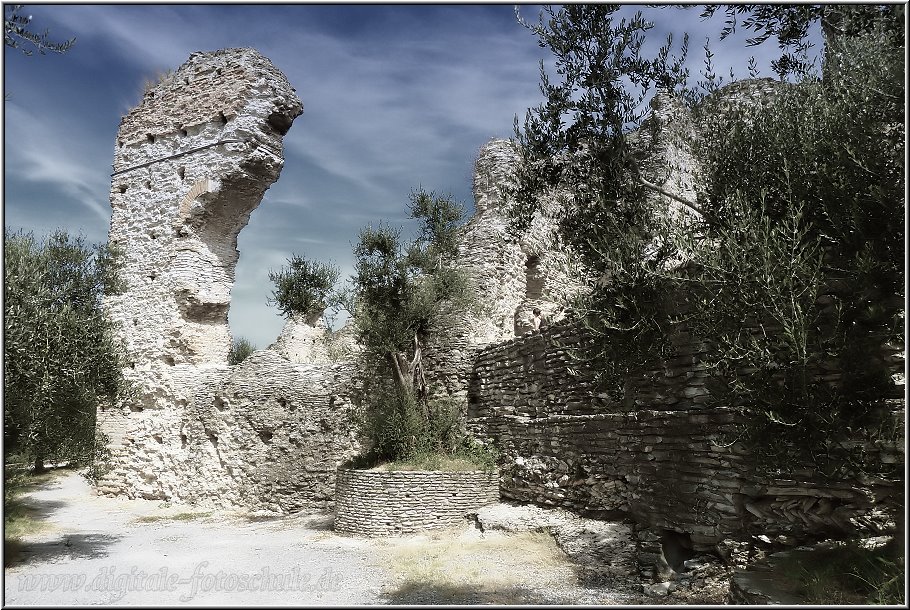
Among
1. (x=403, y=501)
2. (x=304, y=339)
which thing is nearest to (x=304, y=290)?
(x=304, y=339)

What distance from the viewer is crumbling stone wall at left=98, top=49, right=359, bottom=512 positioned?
13.7 metres

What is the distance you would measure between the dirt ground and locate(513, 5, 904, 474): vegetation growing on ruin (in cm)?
267

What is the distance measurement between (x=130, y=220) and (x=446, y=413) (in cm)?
963

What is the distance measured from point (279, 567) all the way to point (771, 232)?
7.06 metres

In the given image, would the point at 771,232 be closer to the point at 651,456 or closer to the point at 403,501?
the point at 651,456

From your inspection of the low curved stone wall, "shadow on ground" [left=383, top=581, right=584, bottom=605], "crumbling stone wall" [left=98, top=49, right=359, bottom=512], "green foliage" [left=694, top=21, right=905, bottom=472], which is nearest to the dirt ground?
"shadow on ground" [left=383, top=581, right=584, bottom=605]

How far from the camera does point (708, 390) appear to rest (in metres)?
6.65

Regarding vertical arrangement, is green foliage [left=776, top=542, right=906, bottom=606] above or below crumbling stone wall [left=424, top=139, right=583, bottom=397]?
below

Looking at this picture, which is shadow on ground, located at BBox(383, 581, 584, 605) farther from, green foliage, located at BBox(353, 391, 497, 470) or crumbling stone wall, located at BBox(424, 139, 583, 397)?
crumbling stone wall, located at BBox(424, 139, 583, 397)

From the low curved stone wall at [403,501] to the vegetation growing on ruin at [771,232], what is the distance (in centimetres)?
436

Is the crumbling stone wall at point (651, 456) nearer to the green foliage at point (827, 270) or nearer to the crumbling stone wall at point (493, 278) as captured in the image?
the green foliage at point (827, 270)

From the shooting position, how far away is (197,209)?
48.2ft

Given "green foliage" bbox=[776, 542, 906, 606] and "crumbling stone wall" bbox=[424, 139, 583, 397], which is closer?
"green foliage" bbox=[776, 542, 906, 606]

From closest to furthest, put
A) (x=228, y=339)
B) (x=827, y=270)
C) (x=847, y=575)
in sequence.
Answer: (x=847, y=575) → (x=827, y=270) → (x=228, y=339)
